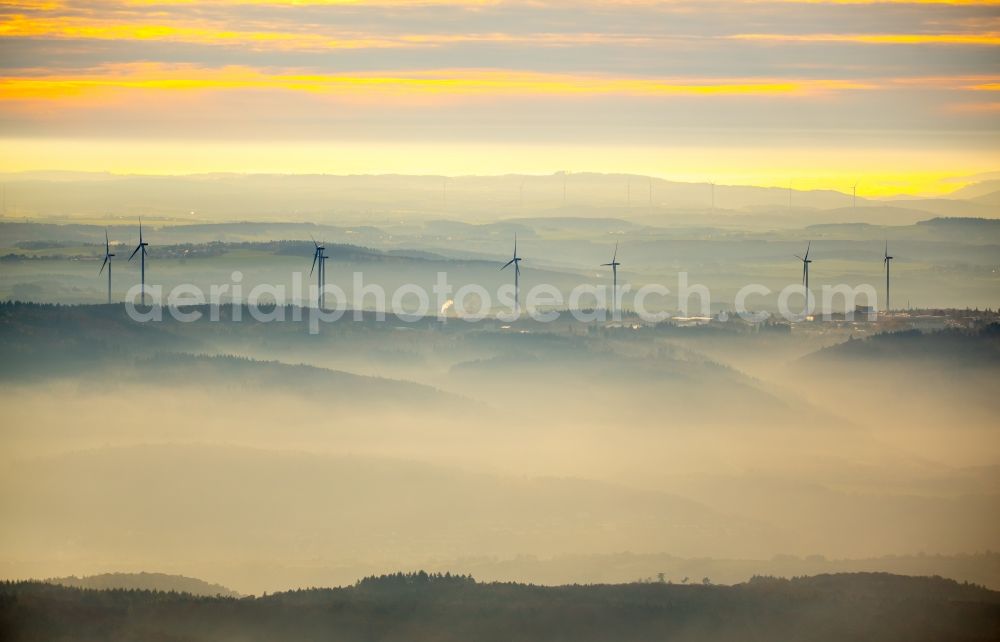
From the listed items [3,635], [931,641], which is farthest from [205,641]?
[931,641]

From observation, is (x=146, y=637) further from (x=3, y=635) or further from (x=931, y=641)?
(x=931, y=641)

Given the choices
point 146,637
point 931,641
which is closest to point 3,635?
point 146,637

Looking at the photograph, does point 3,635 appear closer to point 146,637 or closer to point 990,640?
point 146,637

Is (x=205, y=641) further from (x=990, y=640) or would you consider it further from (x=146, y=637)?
(x=990, y=640)

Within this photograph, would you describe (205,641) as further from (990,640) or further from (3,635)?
(990,640)

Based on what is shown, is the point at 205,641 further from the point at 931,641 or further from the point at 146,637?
→ the point at 931,641

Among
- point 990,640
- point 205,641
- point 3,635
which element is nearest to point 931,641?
point 990,640
